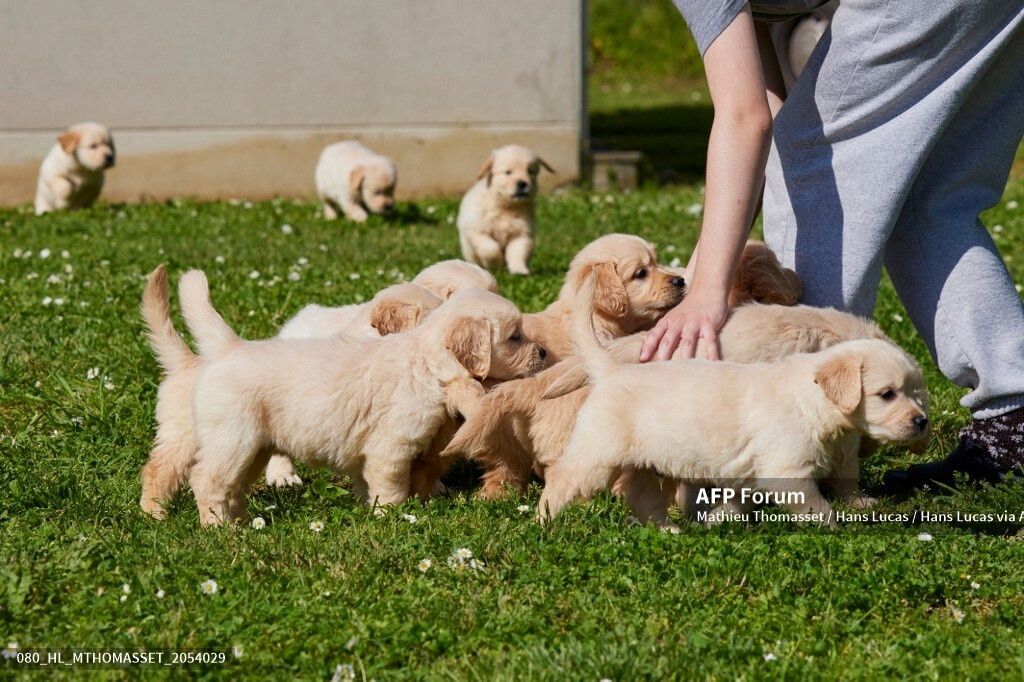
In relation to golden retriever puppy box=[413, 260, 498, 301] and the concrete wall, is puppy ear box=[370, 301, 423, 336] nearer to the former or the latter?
golden retriever puppy box=[413, 260, 498, 301]

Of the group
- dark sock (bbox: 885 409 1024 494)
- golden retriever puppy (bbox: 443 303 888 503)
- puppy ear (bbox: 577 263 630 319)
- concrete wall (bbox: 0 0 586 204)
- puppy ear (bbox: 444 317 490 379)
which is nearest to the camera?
golden retriever puppy (bbox: 443 303 888 503)

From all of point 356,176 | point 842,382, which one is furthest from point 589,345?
point 356,176

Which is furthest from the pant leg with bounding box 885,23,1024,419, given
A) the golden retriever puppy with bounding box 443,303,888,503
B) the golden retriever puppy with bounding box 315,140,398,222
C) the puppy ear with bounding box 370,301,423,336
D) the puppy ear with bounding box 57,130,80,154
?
the puppy ear with bounding box 57,130,80,154

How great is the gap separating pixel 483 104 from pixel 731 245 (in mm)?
8735

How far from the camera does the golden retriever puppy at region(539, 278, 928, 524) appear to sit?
355cm

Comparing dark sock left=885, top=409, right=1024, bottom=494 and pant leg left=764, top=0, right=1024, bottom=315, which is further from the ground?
pant leg left=764, top=0, right=1024, bottom=315

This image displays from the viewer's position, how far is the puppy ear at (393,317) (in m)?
4.48

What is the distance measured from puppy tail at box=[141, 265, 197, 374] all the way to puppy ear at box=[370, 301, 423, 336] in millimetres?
670

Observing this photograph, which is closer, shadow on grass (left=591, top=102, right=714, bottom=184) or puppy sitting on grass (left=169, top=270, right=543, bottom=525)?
puppy sitting on grass (left=169, top=270, right=543, bottom=525)

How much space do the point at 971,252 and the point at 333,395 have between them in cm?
219

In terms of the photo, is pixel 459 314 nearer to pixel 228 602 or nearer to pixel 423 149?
pixel 228 602

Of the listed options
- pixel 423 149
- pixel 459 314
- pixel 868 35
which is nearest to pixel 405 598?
pixel 459 314

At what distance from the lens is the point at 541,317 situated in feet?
15.4

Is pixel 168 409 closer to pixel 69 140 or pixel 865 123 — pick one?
pixel 865 123
